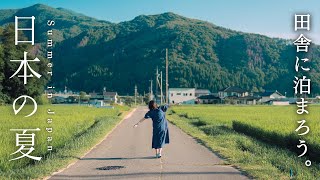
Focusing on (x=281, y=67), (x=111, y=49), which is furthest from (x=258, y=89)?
(x=111, y=49)

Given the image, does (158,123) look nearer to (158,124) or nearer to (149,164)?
(158,124)

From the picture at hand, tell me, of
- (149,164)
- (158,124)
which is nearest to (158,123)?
(158,124)

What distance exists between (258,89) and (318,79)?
24385 millimetres

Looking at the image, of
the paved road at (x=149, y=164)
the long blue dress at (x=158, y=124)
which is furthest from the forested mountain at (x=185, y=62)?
the long blue dress at (x=158, y=124)

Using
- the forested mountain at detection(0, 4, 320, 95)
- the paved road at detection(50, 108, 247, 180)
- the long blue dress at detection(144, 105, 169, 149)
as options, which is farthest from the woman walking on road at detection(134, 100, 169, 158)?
the forested mountain at detection(0, 4, 320, 95)

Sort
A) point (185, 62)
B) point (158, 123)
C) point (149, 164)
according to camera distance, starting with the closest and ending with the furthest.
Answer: point (149, 164), point (158, 123), point (185, 62)

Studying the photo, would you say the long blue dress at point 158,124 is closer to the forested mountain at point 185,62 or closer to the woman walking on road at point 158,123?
the woman walking on road at point 158,123

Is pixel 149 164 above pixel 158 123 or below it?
below

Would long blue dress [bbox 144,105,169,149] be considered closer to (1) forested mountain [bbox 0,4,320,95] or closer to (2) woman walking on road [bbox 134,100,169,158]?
(2) woman walking on road [bbox 134,100,169,158]

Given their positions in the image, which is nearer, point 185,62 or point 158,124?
point 158,124

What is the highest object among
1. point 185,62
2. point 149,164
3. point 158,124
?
point 185,62

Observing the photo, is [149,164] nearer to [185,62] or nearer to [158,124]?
[158,124]

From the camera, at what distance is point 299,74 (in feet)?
37.6

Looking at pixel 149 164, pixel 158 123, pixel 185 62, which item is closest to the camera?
pixel 149 164
